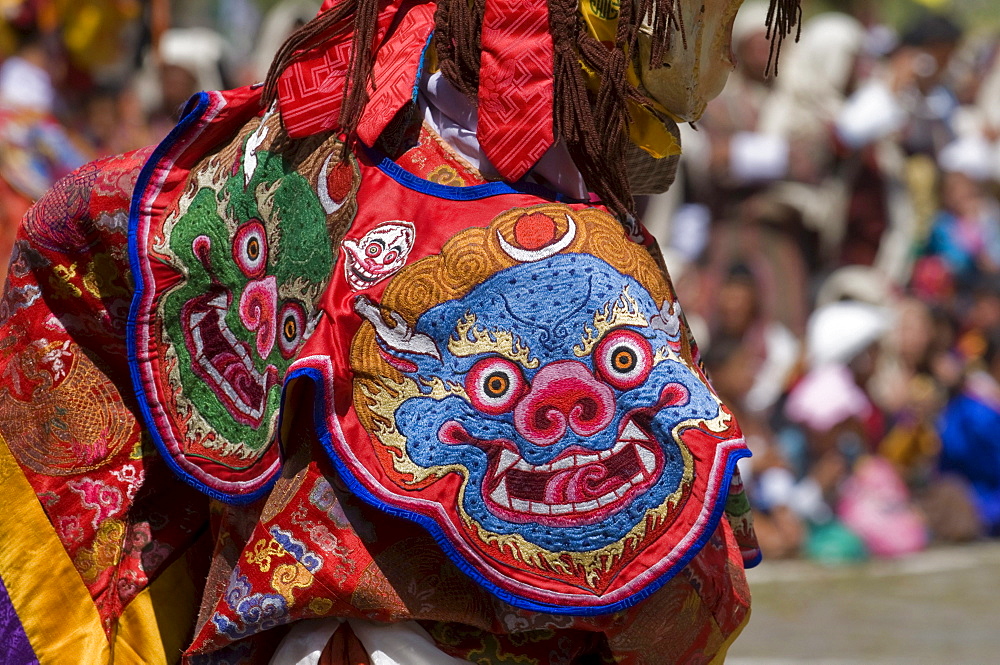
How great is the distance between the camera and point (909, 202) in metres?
8.45

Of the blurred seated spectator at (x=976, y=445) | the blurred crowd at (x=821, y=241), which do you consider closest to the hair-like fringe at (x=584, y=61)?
the blurred crowd at (x=821, y=241)

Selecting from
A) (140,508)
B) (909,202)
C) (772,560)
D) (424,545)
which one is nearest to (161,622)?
(140,508)

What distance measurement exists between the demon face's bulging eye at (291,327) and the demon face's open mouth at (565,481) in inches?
9.4

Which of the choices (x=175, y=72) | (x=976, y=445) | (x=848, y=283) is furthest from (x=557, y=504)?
(x=848, y=283)

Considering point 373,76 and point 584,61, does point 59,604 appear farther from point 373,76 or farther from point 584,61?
point 584,61

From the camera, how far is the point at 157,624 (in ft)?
7.38

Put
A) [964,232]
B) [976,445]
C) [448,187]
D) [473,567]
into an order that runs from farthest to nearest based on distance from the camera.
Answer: [964,232]
[976,445]
[448,187]
[473,567]

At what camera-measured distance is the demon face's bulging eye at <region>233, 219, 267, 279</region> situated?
202 centimetres

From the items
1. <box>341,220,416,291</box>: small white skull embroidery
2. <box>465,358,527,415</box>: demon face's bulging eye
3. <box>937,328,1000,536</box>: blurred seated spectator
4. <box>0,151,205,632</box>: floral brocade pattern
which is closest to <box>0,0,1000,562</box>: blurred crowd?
<box>937,328,1000,536</box>: blurred seated spectator

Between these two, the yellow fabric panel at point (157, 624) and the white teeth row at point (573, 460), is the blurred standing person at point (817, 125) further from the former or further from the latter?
the white teeth row at point (573, 460)

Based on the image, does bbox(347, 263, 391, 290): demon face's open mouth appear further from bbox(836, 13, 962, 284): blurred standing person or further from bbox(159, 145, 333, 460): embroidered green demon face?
bbox(836, 13, 962, 284): blurred standing person

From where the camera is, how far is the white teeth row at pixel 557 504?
184cm

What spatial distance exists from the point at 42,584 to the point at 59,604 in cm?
4

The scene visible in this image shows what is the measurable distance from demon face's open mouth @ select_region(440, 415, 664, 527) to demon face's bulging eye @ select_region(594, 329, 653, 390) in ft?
0.24
